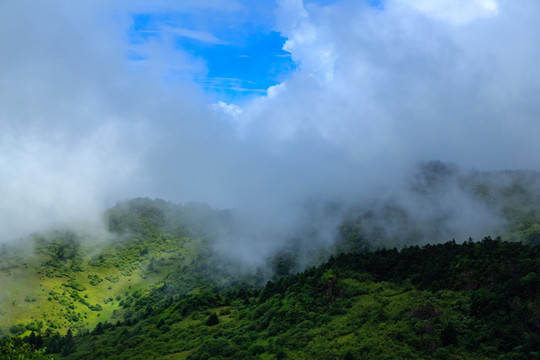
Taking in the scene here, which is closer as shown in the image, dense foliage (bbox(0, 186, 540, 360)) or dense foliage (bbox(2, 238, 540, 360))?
dense foliage (bbox(0, 186, 540, 360))

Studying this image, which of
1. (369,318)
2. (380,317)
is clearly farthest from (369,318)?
(380,317)

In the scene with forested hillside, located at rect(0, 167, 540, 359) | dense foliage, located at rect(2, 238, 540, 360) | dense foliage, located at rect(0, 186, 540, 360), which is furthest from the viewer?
dense foliage, located at rect(2, 238, 540, 360)

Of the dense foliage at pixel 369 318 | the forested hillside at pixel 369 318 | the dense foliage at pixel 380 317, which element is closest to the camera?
the dense foliage at pixel 369 318

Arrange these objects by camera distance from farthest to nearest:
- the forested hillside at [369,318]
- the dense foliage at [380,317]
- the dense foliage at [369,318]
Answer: the dense foliage at [380,317]
the forested hillside at [369,318]
the dense foliage at [369,318]

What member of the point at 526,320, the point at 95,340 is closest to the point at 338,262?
the point at 526,320

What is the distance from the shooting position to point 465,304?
258 feet

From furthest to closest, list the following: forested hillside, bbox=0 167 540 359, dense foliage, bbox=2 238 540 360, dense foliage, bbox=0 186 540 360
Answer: dense foliage, bbox=2 238 540 360
forested hillside, bbox=0 167 540 359
dense foliage, bbox=0 186 540 360

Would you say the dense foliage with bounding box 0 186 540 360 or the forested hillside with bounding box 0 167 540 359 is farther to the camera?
the forested hillside with bounding box 0 167 540 359

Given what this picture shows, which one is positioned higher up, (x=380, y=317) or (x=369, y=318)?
(x=380, y=317)

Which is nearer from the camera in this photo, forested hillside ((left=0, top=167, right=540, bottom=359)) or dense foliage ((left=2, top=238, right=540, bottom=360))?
forested hillside ((left=0, top=167, right=540, bottom=359))

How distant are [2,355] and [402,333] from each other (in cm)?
6506

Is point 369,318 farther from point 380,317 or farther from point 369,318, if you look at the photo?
point 380,317

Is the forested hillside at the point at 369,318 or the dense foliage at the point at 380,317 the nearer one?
the forested hillside at the point at 369,318

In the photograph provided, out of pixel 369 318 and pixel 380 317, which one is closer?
pixel 380 317
